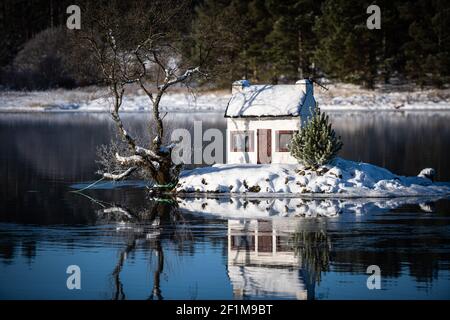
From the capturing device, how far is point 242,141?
44031mm

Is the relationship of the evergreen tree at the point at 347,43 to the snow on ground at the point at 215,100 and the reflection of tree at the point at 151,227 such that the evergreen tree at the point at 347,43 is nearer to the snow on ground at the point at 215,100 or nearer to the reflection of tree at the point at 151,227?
the snow on ground at the point at 215,100

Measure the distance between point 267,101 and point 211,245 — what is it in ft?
54.7

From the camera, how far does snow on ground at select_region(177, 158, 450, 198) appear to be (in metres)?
38.8

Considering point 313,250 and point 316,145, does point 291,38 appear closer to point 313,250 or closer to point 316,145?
point 316,145

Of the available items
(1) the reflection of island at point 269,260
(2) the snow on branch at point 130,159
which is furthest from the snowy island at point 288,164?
(1) the reflection of island at point 269,260

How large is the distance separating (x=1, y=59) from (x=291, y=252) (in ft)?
339

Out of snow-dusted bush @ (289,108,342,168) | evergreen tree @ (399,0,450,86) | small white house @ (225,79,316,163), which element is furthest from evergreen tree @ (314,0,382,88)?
snow-dusted bush @ (289,108,342,168)

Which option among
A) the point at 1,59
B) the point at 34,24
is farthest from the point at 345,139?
the point at 34,24

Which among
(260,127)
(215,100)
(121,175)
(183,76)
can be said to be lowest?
(121,175)

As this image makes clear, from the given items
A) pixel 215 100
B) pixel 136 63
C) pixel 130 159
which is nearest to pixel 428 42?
pixel 215 100

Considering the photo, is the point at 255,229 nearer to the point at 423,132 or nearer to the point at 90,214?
the point at 90,214

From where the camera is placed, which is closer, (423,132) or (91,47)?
(91,47)

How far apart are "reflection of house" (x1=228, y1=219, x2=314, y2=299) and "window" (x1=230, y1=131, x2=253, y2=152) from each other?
11.2m
